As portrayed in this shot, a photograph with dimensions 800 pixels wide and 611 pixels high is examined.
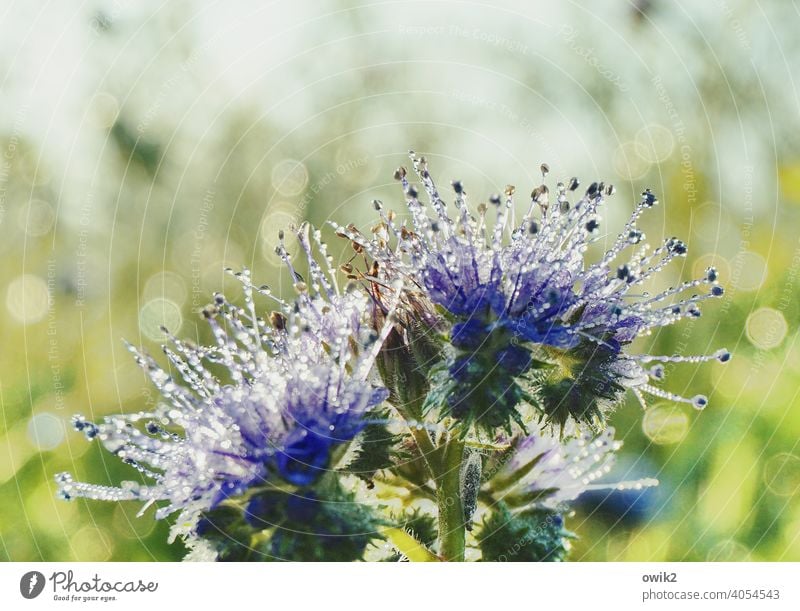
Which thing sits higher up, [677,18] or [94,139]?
[677,18]

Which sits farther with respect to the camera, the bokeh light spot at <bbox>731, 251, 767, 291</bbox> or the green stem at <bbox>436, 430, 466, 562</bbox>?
the bokeh light spot at <bbox>731, 251, 767, 291</bbox>

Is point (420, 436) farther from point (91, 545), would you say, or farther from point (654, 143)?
point (654, 143)

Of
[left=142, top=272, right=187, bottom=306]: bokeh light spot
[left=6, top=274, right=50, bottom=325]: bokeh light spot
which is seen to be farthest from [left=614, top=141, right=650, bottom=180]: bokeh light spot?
[left=6, top=274, right=50, bottom=325]: bokeh light spot

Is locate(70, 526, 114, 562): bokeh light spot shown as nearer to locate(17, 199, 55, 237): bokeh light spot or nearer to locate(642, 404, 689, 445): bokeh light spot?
locate(17, 199, 55, 237): bokeh light spot

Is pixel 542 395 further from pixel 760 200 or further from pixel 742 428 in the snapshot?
pixel 760 200

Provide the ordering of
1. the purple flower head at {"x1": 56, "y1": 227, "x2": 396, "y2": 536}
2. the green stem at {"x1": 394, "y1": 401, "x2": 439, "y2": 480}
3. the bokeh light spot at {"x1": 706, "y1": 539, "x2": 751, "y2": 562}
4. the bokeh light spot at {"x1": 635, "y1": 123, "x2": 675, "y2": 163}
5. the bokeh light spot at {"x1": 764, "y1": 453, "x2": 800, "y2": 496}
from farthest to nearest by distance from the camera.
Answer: the bokeh light spot at {"x1": 635, "y1": 123, "x2": 675, "y2": 163} → the bokeh light spot at {"x1": 764, "y1": 453, "x2": 800, "y2": 496} → the bokeh light spot at {"x1": 706, "y1": 539, "x2": 751, "y2": 562} → the green stem at {"x1": 394, "y1": 401, "x2": 439, "y2": 480} → the purple flower head at {"x1": 56, "y1": 227, "x2": 396, "y2": 536}

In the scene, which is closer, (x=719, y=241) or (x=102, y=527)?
(x=102, y=527)

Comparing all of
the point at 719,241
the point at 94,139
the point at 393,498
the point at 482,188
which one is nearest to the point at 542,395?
the point at 393,498
